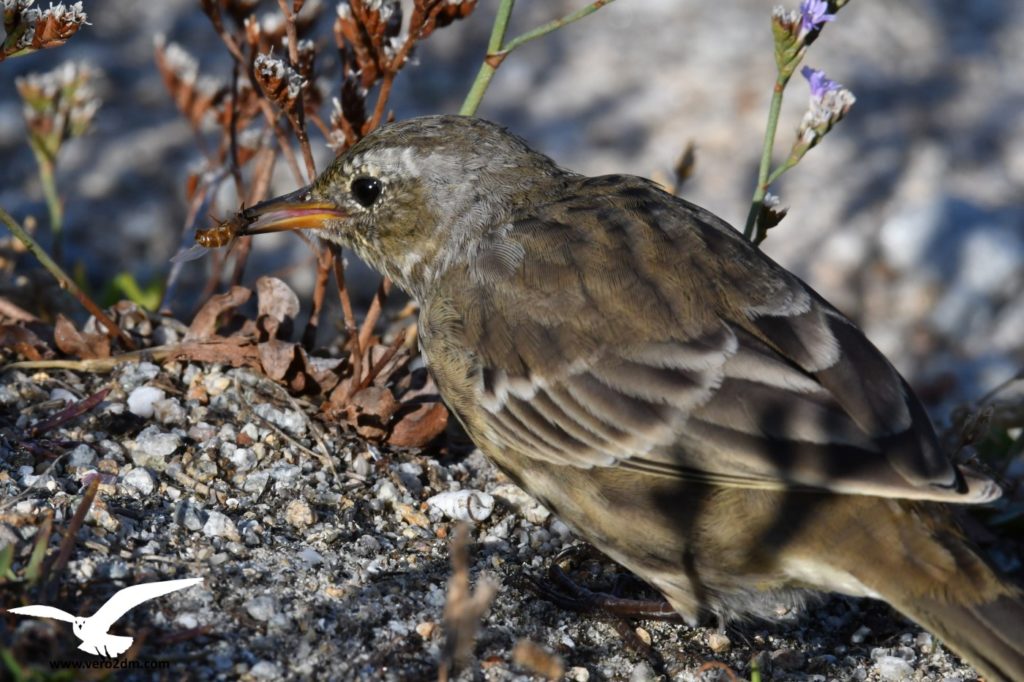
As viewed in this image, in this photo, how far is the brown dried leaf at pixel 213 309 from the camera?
4965 mm

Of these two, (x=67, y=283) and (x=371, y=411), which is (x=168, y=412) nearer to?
(x=67, y=283)

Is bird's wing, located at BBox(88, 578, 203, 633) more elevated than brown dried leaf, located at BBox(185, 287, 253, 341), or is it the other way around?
brown dried leaf, located at BBox(185, 287, 253, 341)

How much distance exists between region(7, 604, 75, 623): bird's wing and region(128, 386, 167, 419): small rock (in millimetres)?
1350

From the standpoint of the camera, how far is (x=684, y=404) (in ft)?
13.2

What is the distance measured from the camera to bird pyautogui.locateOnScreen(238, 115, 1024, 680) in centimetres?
383

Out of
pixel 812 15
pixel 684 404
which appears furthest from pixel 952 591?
pixel 812 15

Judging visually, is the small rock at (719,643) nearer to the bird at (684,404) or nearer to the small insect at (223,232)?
the bird at (684,404)

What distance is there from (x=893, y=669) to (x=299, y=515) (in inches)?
78.7

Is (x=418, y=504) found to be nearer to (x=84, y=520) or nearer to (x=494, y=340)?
(x=494, y=340)

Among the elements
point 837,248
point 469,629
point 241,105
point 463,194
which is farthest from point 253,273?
point 469,629

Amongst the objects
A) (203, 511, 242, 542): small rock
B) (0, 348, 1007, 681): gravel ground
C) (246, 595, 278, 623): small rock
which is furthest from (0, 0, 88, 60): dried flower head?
(246, 595, 278, 623): small rock

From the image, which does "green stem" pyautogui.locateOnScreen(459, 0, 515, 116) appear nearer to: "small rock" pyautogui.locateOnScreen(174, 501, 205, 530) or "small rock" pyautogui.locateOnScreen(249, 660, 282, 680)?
"small rock" pyautogui.locateOnScreen(174, 501, 205, 530)

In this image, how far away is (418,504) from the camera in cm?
462

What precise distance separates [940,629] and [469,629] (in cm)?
152
